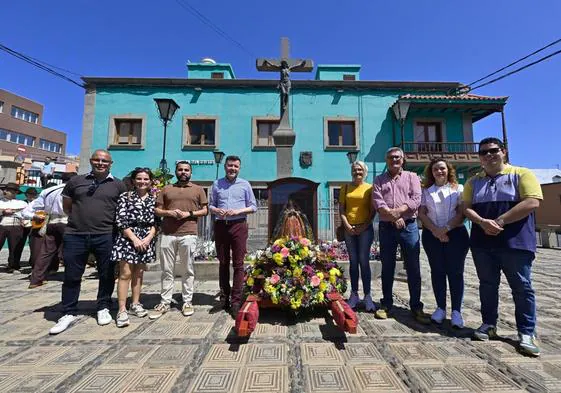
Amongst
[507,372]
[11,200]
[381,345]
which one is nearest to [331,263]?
[381,345]

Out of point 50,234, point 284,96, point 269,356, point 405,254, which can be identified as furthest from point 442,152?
point 50,234

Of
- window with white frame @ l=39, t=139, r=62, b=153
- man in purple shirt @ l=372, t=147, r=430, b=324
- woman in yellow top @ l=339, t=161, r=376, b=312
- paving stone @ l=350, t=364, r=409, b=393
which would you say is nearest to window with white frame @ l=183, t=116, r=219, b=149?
woman in yellow top @ l=339, t=161, r=376, b=312

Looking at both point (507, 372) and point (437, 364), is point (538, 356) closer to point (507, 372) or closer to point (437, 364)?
point (507, 372)

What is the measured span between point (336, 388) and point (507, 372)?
1.45 meters

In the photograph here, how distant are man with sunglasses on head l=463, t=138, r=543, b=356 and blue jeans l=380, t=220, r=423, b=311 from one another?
631 mm

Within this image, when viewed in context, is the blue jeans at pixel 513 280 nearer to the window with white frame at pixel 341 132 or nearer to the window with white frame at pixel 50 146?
the window with white frame at pixel 341 132

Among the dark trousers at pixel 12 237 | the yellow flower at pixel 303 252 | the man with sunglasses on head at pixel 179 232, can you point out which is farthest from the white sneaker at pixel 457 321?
the dark trousers at pixel 12 237

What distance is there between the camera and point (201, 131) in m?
15.6

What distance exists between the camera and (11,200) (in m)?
6.76

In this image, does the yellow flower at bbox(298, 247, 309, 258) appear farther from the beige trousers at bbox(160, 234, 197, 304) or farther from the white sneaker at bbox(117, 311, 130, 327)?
the white sneaker at bbox(117, 311, 130, 327)

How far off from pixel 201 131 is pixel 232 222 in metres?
13.0

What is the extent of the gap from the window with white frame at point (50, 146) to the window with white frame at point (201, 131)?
4209 centimetres

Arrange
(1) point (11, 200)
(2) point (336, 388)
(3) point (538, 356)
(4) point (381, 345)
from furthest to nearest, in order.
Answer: (1) point (11, 200)
(4) point (381, 345)
(3) point (538, 356)
(2) point (336, 388)

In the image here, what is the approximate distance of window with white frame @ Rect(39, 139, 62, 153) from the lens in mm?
43356
